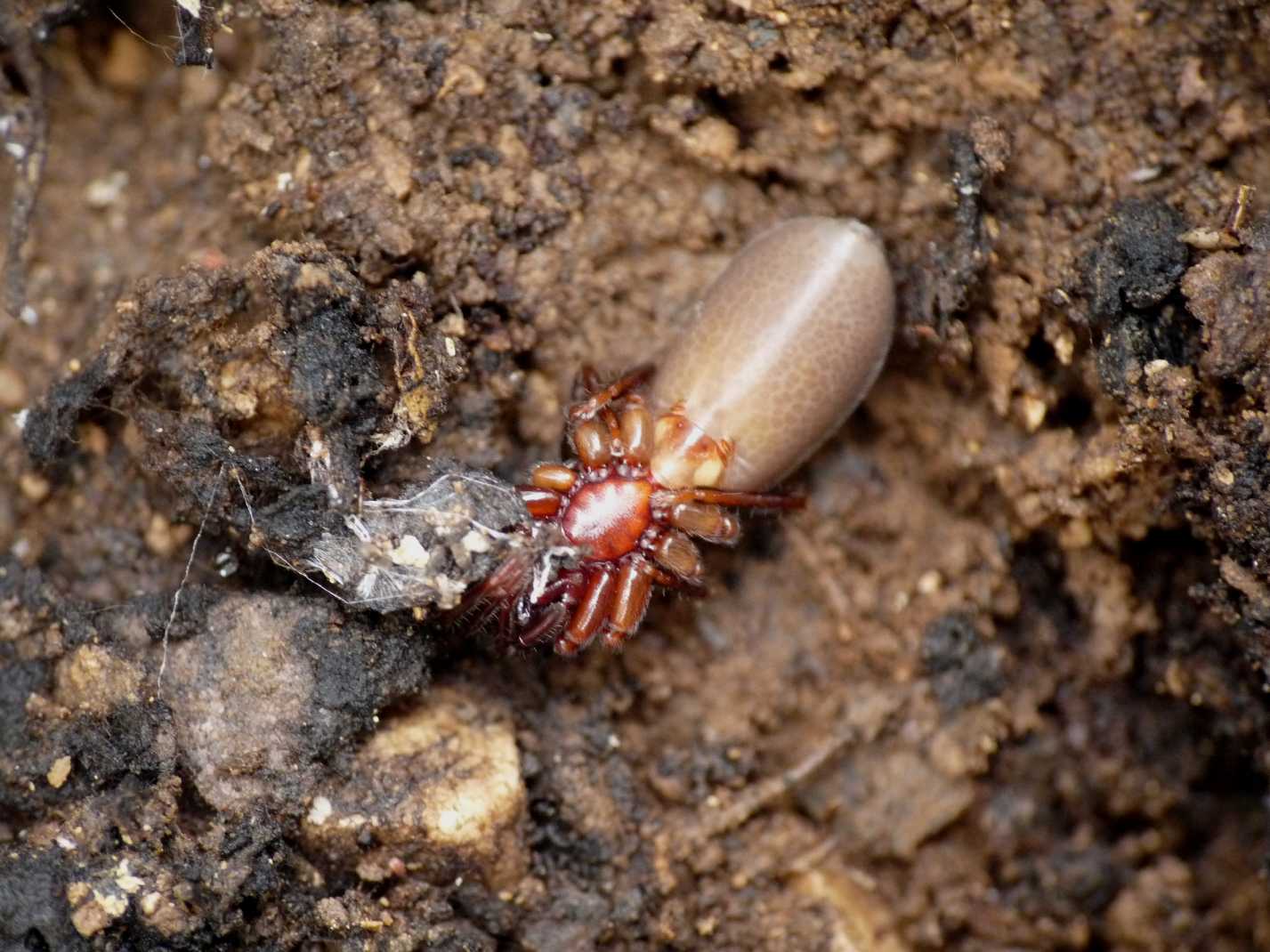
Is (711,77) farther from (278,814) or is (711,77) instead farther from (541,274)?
(278,814)

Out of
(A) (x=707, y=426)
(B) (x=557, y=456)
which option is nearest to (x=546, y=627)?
(B) (x=557, y=456)

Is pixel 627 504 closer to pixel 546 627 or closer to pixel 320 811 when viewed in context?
pixel 546 627

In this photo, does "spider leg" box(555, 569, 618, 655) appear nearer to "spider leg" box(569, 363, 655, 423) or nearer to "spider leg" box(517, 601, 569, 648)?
"spider leg" box(517, 601, 569, 648)

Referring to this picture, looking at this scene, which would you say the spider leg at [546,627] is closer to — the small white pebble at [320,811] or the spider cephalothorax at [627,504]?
the spider cephalothorax at [627,504]

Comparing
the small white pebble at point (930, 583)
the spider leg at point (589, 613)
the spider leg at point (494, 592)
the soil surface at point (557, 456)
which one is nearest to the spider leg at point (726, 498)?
the soil surface at point (557, 456)

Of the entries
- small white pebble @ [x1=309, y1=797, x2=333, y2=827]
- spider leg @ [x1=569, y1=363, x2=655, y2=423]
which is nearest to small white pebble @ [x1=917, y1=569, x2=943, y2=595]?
spider leg @ [x1=569, y1=363, x2=655, y2=423]

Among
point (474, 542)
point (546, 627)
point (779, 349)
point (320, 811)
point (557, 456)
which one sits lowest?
point (320, 811)

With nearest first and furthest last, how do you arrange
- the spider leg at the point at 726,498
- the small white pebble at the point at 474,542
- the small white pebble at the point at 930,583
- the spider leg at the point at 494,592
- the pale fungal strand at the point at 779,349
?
the small white pebble at the point at 474,542, the spider leg at the point at 494,592, the pale fungal strand at the point at 779,349, the spider leg at the point at 726,498, the small white pebble at the point at 930,583
